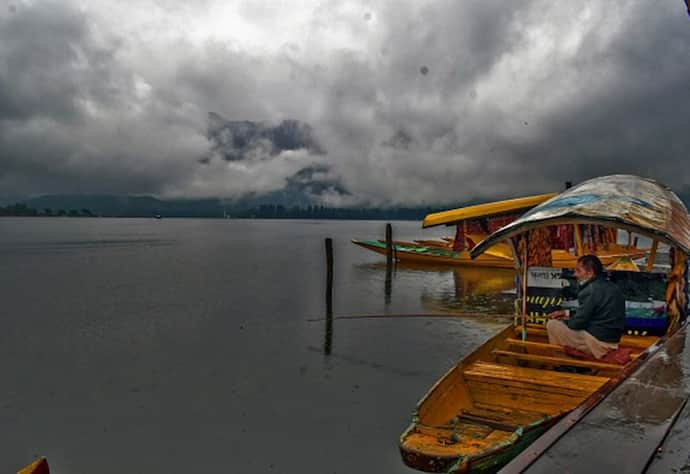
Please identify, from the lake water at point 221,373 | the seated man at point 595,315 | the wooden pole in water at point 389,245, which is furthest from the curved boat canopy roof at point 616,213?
the wooden pole in water at point 389,245

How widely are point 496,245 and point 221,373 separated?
50.1ft

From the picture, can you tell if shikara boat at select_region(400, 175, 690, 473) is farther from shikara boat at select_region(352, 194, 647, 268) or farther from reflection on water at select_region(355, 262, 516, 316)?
reflection on water at select_region(355, 262, 516, 316)

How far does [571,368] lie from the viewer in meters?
8.33

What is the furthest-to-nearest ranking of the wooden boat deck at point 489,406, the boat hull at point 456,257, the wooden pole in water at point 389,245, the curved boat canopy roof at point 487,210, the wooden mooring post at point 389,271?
the wooden pole in water at point 389,245 → the boat hull at point 456,257 → the wooden mooring post at point 389,271 → the curved boat canopy roof at point 487,210 → the wooden boat deck at point 489,406

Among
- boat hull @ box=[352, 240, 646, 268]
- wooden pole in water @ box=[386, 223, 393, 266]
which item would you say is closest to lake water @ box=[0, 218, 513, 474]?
boat hull @ box=[352, 240, 646, 268]

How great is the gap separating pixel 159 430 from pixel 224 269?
31.7m

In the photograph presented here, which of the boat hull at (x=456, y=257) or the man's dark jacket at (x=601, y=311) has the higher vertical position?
the man's dark jacket at (x=601, y=311)

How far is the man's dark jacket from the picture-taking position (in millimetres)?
7574

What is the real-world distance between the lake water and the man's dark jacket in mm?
4119

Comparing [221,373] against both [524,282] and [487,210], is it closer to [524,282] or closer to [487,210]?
[524,282]

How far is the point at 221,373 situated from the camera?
43.4 ft

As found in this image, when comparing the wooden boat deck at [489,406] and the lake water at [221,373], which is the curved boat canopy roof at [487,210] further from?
the wooden boat deck at [489,406]

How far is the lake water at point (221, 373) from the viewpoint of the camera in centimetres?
880

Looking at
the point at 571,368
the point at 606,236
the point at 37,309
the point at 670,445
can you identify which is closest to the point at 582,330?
the point at 571,368
